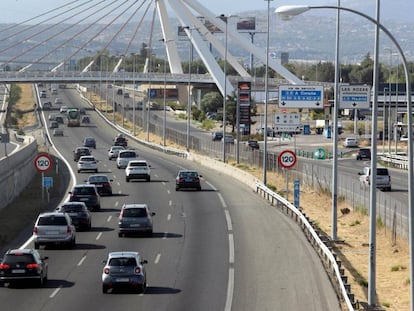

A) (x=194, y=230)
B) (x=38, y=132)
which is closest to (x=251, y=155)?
(x=194, y=230)

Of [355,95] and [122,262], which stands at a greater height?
[355,95]

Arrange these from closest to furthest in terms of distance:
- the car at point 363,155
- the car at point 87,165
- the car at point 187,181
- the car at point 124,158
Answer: the car at point 187,181 → the car at point 87,165 → the car at point 124,158 → the car at point 363,155

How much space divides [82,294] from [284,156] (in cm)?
2323

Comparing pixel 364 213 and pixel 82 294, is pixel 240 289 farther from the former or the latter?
pixel 364 213

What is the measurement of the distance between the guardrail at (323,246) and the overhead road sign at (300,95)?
11421mm

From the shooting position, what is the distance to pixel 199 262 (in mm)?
37062

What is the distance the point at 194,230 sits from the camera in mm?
46719

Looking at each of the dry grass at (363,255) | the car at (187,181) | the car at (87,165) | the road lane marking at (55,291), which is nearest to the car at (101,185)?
the car at (187,181)

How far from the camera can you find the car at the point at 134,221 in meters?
43.8

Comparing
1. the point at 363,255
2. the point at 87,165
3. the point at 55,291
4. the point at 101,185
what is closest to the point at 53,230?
the point at 55,291

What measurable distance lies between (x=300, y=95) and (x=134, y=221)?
3415 centimetres

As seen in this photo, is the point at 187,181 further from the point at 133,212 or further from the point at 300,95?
the point at 133,212

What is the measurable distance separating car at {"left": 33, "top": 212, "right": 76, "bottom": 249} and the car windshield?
32.9ft

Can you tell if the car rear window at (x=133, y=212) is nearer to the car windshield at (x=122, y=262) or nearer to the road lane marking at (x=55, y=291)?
the road lane marking at (x=55, y=291)
